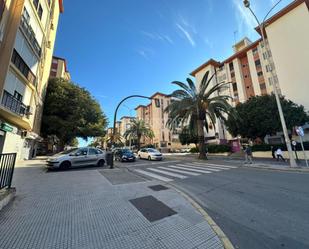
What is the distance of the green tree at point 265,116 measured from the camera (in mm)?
23000

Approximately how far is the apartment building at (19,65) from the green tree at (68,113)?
12.7ft

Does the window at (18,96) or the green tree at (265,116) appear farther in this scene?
the green tree at (265,116)

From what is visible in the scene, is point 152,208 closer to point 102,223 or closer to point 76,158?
point 102,223

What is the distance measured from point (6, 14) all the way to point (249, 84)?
46.8 meters

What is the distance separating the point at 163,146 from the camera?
66.1m

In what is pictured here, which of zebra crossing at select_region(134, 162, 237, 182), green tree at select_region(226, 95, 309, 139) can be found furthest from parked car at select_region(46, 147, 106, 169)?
green tree at select_region(226, 95, 309, 139)

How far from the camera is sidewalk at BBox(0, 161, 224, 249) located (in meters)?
2.96

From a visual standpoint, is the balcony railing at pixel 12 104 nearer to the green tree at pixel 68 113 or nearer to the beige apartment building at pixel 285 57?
the green tree at pixel 68 113

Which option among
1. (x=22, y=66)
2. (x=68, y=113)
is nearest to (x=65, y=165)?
(x=22, y=66)

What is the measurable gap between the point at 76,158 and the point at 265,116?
82.2 ft

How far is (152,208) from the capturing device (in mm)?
4660

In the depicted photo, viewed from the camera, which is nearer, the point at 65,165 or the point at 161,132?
the point at 65,165

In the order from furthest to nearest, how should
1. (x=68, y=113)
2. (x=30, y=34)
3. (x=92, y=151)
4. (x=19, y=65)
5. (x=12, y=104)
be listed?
1. (x=68, y=113)
2. (x=30, y=34)
3. (x=19, y=65)
4. (x=92, y=151)
5. (x=12, y=104)

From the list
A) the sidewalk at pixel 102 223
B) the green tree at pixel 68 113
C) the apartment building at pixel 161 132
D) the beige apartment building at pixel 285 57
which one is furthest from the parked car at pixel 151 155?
the apartment building at pixel 161 132
